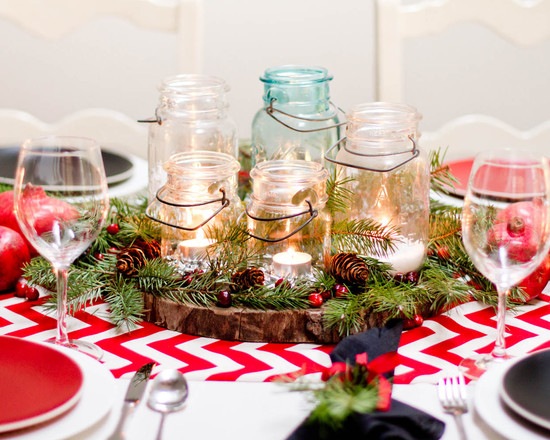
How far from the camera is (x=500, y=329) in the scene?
783 millimetres

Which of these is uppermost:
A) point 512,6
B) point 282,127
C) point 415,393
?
point 512,6

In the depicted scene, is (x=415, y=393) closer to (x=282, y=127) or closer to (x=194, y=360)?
(x=194, y=360)

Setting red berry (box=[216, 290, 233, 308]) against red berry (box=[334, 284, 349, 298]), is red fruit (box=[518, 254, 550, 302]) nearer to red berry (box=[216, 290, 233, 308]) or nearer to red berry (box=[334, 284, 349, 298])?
red berry (box=[334, 284, 349, 298])

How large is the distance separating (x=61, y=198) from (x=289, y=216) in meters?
0.23

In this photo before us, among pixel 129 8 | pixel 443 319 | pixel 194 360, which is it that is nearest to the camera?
pixel 194 360

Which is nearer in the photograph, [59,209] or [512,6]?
[59,209]

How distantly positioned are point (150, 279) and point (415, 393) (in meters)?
0.32

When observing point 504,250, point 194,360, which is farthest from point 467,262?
point 194,360

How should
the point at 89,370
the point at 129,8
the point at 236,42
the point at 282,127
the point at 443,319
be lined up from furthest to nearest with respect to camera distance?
the point at 236,42, the point at 129,8, the point at 282,127, the point at 443,319, the point at 89,370

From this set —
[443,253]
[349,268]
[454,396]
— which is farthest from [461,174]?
[454,396]

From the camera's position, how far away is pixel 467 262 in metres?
1.00

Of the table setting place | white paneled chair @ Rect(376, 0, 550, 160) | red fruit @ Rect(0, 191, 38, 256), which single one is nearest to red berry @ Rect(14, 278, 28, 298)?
the table setting place

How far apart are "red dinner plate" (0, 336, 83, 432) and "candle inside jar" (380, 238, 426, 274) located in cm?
39

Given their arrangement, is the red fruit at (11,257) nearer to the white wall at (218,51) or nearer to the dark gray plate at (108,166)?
the dark gray plate at (108,166)
